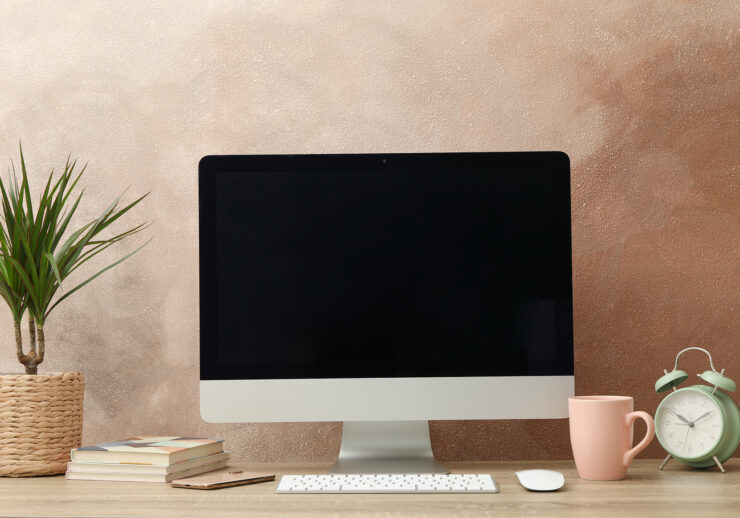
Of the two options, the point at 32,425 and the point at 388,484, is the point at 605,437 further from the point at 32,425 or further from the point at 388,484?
the point at 32,425

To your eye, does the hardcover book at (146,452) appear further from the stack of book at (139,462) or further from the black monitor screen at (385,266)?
the black monitor screen at (385,266)

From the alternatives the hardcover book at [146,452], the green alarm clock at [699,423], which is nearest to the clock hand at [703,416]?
the green alarm clock at [699,423]

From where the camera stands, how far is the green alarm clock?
138cm

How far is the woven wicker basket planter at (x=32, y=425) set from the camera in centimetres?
139

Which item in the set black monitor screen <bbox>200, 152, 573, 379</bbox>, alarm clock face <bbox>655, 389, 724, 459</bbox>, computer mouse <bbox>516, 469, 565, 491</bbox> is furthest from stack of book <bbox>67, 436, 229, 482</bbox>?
alarm clock face <bbox>655, 389, 724, 459</bbox>

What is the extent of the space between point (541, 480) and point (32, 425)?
3.00 ft

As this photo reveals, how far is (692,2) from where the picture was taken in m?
1.69

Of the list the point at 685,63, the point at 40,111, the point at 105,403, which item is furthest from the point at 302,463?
the point at 685,63

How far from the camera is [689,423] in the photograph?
1.41 metres

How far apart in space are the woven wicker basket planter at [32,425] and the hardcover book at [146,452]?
0.06 metres

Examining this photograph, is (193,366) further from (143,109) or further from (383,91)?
(383,91)

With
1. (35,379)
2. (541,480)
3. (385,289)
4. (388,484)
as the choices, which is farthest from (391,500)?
(35,379)

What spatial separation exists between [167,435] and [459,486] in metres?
0.74

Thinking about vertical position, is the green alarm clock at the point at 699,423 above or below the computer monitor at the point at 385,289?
below
